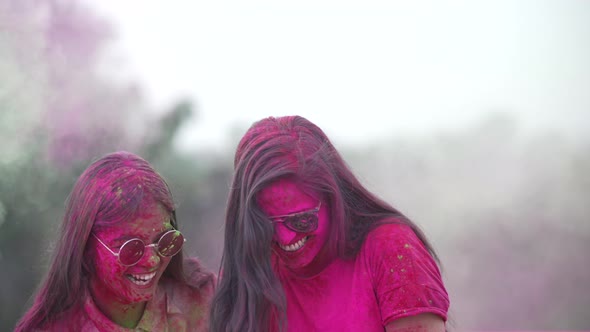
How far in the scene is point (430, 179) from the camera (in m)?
5.40

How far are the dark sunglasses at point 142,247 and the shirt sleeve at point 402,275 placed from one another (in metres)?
0.80

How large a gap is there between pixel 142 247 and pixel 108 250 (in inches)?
5.7

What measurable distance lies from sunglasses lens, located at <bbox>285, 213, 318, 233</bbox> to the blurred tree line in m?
2.71

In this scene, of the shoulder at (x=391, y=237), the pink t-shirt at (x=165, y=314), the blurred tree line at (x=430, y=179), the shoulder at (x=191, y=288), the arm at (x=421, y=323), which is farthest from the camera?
the blurred tree line at (x=430, y=179)

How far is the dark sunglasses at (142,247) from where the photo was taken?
8.11 feet

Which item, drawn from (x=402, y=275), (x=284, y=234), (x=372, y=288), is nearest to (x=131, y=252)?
(x=284, y=234)

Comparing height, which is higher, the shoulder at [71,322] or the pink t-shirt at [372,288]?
the pink t-shirt at [372,288]

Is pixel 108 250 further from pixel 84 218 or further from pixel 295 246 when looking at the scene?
pixel 295 246

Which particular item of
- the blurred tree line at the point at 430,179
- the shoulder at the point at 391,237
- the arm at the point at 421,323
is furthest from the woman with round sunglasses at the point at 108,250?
the blurred tree line at the point at 430,179

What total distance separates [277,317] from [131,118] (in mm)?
3158

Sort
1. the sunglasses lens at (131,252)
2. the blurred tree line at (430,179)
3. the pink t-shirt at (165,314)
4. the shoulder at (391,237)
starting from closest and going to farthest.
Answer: the shoulder at (391,237), the sunglasses lens at (131,252), the pink t-shirt at (165,314), the blurred tree line at (430,179)


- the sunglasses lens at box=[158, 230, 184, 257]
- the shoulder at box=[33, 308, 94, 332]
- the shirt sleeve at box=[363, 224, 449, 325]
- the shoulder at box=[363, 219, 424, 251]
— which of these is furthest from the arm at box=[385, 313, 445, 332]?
the shoulder at box=[33, 308, 94, 332]

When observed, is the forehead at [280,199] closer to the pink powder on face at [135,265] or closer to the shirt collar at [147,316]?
the pink powder on face at [135,265]

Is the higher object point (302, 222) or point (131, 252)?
point (302, 222)
